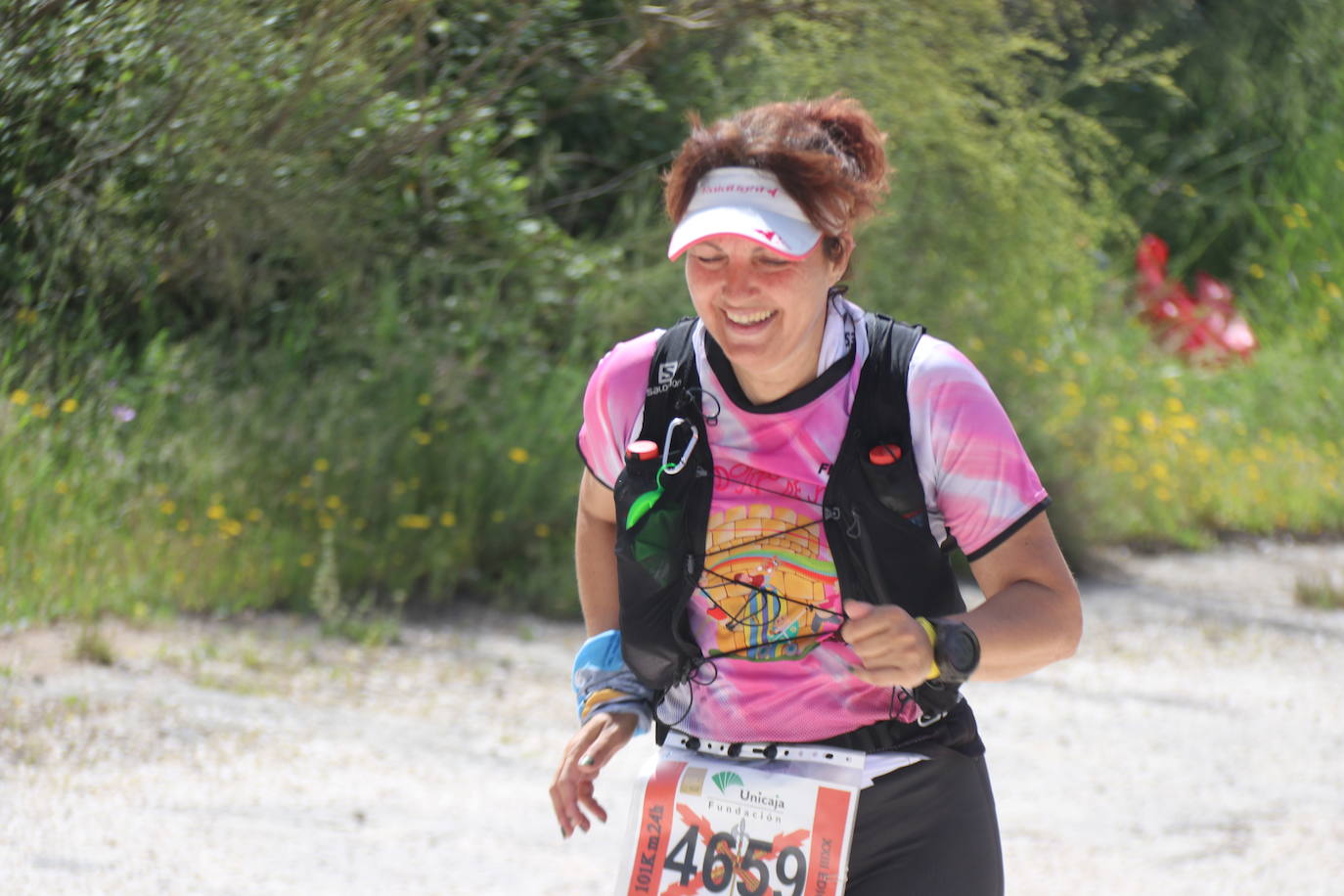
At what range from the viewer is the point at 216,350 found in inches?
253

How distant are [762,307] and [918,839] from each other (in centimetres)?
70

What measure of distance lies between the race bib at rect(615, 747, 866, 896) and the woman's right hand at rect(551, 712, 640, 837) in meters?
0.07

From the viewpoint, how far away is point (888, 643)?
1.83 m

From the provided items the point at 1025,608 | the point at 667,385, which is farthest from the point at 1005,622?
the point at 667,385

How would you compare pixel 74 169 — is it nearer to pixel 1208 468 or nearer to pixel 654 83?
pixel 654 83

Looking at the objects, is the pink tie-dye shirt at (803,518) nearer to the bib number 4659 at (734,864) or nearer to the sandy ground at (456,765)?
the bib number 4659 at (734,864)

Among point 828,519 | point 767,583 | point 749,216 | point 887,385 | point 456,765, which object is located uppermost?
point 749,216

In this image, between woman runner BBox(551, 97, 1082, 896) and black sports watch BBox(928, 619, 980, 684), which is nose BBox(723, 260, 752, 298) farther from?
black sports watch BBox(928, 619, 980, 684)

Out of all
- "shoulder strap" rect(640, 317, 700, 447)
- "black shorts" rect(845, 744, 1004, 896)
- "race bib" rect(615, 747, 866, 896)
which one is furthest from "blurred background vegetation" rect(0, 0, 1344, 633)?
"black shorts" rect(845, 744, 1004, 896)

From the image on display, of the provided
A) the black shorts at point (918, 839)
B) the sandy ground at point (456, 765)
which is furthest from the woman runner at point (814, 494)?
the sandy ground at point (456, 765)

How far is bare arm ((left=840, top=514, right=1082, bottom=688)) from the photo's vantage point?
6.02 feet

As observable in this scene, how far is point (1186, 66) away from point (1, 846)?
12.4 metres

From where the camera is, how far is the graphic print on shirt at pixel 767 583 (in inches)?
83.3

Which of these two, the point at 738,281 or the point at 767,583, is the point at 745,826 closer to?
the point at 767,583
